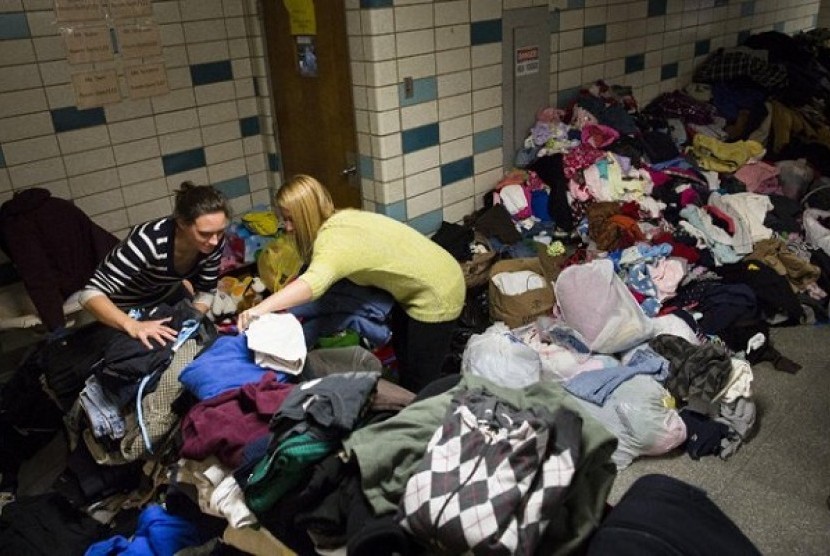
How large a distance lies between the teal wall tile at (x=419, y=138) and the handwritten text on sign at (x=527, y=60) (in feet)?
2.54

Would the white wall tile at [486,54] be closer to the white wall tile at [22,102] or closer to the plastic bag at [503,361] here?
the plastic bag at [503,361]

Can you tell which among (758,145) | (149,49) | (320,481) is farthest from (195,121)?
(758,145)

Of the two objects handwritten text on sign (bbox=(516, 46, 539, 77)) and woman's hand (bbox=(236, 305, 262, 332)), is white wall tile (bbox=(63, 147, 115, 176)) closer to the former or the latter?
woman's hand (bbox=(236, 305, 262, 332))

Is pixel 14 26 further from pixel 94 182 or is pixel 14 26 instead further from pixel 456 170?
pixel 456 170

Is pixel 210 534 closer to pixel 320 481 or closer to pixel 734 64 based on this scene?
pixel 320 481

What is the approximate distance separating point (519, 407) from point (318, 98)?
2.67 metres

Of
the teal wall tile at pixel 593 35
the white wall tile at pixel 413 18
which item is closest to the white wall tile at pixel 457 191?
the white wall tile at pixel 413 18

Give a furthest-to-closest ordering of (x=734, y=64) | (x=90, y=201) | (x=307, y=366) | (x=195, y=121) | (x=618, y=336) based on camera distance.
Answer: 1. (x=734, y=64)
2. (x=195, y=121)
3. (x=90, y=201)
4. (x=618, y=336)
5. (x=307, y=366)

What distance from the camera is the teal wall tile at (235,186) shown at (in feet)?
12.5

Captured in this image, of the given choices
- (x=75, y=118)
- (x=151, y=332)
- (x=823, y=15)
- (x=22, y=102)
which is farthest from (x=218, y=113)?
(x=823, y=15)

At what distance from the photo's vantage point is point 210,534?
1824mm

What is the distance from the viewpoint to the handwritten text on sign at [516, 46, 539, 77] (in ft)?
12.5

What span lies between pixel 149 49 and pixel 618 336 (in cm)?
285

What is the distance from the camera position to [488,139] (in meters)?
3.86
